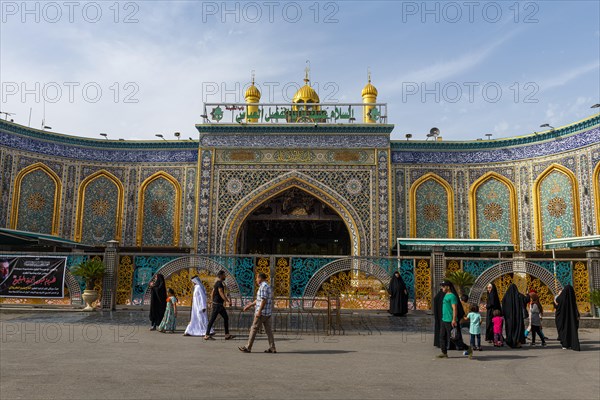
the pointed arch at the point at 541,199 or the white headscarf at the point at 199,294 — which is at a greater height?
the pointed arch at the point at 541,199

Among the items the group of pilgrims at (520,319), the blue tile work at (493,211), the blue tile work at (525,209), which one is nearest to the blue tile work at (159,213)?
the blue tile work at (493,211)

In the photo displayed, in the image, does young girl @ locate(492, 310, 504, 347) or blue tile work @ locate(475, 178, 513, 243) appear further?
blue tile work @ locate(475, 178, 513, 243)

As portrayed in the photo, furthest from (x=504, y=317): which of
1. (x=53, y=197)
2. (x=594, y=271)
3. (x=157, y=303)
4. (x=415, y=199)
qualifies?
(x=53, y=197)

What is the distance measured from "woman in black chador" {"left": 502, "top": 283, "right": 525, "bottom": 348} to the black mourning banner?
29.1 ft

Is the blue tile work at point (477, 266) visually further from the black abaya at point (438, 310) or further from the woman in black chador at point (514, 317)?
the black abaya at point (438, 310)

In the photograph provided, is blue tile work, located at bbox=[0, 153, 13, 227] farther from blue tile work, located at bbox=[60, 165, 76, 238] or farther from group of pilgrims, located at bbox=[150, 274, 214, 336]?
group of pilgrims, located at bbox=[150, 274, 214, 336]

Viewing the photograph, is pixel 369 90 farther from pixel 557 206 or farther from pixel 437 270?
pixel 437 270

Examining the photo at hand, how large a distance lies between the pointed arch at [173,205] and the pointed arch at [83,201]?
2.15 feet

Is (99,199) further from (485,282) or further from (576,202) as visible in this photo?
(576,202)

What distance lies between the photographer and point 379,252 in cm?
1712

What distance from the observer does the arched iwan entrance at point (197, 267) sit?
35.9 feet

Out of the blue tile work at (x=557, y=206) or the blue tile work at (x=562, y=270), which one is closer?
the blue tile work at (x=562, y=270)

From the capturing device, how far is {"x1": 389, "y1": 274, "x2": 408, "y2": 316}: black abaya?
1102cm

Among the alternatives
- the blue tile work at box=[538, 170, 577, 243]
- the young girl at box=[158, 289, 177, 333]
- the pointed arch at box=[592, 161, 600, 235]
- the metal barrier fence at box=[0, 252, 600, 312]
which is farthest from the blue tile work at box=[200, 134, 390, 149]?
the young girl at box=[158, 289, 177, 333]
